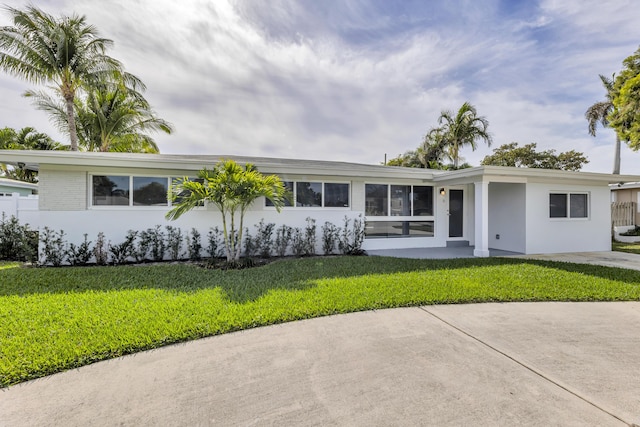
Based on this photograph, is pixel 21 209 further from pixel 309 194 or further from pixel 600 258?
pixel 600 258

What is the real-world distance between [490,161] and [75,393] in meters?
31.7

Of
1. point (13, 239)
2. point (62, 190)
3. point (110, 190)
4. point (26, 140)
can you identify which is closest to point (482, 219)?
point (110, 190)

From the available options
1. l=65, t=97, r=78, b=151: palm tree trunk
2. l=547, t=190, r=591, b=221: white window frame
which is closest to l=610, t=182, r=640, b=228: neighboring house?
l=547, t=190, r=591, b=221: white window frame

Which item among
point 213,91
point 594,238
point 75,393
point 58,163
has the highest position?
point 213,91

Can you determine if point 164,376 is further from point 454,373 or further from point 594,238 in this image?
point 594,238

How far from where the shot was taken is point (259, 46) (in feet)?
29.6

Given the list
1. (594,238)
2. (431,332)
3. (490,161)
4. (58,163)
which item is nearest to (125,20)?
(58,163)

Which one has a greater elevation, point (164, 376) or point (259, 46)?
point (259, 46)

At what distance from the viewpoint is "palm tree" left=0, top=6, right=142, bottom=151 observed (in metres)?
11.0

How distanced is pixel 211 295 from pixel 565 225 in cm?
1123

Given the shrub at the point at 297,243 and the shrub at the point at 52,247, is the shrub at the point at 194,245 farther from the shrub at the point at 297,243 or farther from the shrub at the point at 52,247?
the shrub at the point at 52,247

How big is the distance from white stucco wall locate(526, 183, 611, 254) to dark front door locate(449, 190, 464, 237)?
212cm

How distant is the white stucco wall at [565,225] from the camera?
368 inches

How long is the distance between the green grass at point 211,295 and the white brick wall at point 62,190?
167 centimetres
